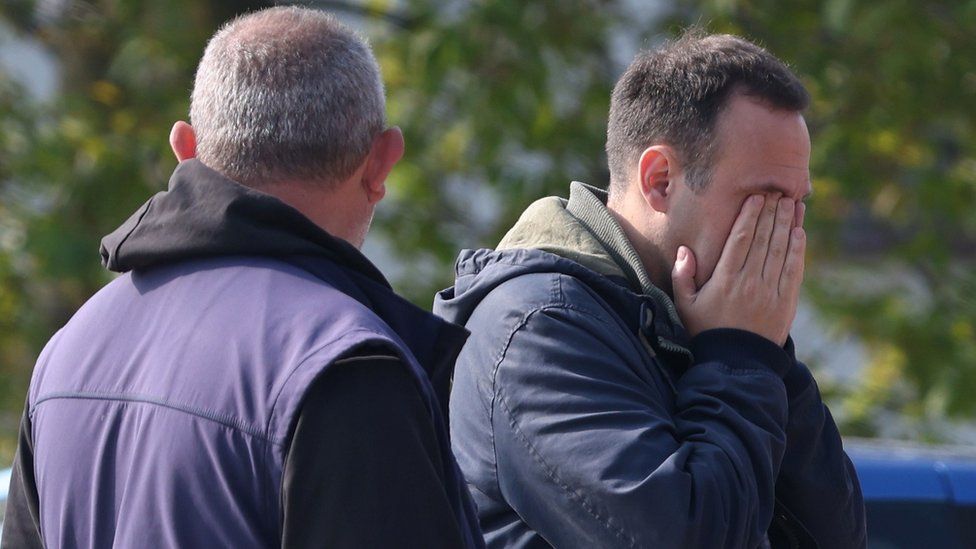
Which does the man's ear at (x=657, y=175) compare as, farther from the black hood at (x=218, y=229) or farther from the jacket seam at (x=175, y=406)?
the jacket seam at (x=175, y=406)

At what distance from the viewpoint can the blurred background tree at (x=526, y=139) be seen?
6359 mm

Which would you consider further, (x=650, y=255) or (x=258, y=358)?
(x=650, y=255)

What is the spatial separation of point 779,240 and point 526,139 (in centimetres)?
444

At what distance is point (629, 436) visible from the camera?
1.95 meters

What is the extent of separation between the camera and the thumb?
2277mm

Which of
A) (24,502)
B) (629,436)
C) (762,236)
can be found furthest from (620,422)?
(24,502)

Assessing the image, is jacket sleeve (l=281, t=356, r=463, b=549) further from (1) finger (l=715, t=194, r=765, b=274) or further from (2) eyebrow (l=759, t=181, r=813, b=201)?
(2) eyebrow (l=759, t=181, r=813, b=201)

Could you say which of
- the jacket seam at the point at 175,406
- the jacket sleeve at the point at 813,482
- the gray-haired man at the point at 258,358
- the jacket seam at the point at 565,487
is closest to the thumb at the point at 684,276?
the jacket sleeve at the point at 813,482

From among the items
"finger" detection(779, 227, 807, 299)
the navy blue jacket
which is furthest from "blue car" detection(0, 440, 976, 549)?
"finger" detection(779, 227, 807, 299)

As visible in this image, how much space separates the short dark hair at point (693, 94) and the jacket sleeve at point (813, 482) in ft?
1.40

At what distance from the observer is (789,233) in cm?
232

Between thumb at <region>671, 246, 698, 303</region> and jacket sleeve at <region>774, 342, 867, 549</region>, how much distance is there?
0.21 m

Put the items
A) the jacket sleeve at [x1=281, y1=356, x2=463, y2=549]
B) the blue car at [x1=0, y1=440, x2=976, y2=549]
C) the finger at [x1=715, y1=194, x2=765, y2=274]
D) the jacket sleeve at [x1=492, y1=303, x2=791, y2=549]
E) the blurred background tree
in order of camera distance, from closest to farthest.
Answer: the jacket sleeve at [x1=281, y1=356, x2=463, y2=549] → the jacket sleeve at [x1=492, y1=303, x2=791, y2=549] → the finger at [x1=715, y1=194, x2=765, y2=274] → the blue car at [x1=0, y1=440, x2=976, y2=549] → the blurred background tree

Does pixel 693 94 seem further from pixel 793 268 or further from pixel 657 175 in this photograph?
pixel 793 268
